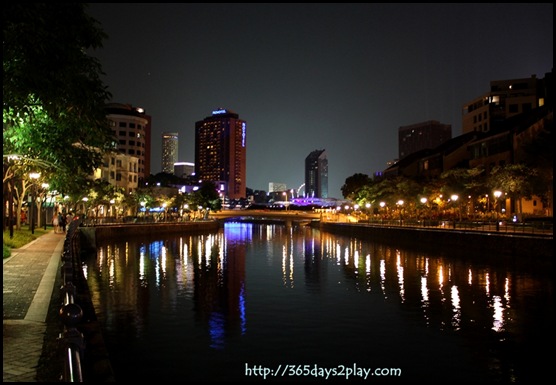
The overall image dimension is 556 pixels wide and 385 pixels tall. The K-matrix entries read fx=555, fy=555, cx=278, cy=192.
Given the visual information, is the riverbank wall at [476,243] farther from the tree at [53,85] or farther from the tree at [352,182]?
the tree at [352,182]

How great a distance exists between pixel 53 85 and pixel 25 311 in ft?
18.6

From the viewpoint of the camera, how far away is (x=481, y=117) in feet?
389

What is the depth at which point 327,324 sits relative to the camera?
765 inches

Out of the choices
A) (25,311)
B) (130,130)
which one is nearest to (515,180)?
(25,311)

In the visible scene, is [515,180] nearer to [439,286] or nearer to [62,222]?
[439,286]

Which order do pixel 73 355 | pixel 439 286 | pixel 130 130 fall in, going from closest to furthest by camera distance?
pixel 73 355, pixel 439 286, pixel 130 130

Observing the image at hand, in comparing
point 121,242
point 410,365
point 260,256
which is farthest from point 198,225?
point 410,365

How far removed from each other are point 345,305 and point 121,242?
45117mm

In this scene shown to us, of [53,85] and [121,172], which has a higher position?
[121,172]

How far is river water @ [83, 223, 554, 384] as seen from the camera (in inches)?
555

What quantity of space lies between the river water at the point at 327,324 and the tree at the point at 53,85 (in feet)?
19.3

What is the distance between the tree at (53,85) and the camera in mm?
10844

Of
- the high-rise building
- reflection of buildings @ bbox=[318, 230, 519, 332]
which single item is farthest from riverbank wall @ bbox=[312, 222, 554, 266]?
the high-rise building

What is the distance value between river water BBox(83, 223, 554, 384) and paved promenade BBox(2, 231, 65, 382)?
7.59ft
